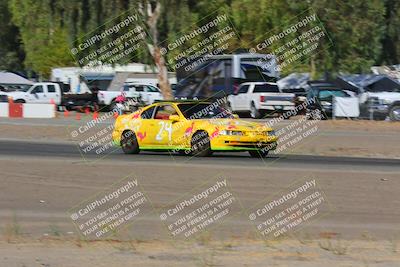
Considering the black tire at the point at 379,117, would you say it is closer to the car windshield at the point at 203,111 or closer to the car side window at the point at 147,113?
the car windshield at the point at 203,111

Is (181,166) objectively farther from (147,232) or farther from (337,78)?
(337,78)

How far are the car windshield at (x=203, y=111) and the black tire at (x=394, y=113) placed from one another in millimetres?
16009

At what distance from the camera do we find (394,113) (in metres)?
34.8

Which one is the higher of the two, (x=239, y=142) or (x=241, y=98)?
(x=239, y=142)

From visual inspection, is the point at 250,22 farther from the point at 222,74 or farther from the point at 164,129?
the point at 164,129

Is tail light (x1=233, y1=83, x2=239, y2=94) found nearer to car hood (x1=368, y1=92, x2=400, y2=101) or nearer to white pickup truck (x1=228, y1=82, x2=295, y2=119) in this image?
white pickup truck (x1=228, y1=82, x2=295, y2=119)

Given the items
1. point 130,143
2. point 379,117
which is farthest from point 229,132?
point 379,117

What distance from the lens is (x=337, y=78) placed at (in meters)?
48.1

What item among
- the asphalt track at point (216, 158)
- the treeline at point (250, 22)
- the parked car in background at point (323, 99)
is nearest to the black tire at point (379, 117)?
the parked car in background at point (323, 99)

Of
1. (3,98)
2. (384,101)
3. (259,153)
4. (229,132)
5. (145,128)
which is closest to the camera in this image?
(229,132)

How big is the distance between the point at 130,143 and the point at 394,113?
17017 mm

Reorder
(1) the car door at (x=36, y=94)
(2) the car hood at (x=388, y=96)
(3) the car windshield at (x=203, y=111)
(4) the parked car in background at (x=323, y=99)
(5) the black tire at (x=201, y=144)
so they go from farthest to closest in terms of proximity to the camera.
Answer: (1) the car door at (x=36, y=94)
(4) the parked car in background at (x=323, y=99)
(2) the car hood at (x=388, y=96)
(3) the car windshield at (x=203, y=111)
(5) the black tire at (x=201, y=144)

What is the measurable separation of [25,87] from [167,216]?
4315 cm

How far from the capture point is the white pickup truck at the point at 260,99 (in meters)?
38.1
